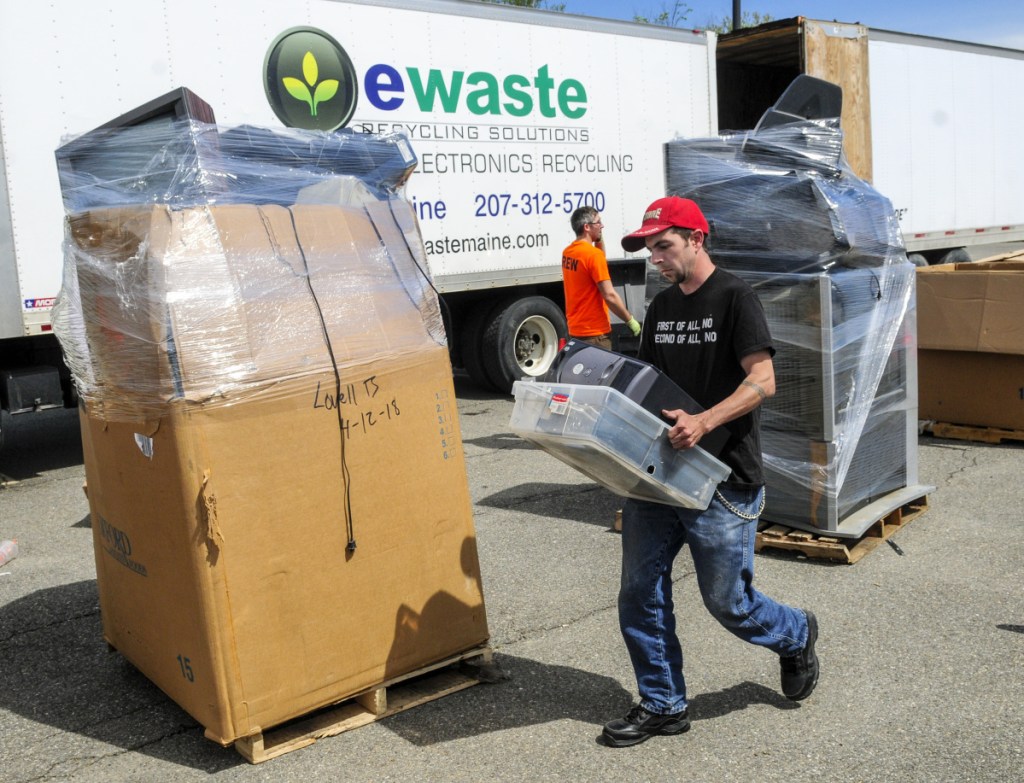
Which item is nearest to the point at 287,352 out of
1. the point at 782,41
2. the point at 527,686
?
the point at 527,686

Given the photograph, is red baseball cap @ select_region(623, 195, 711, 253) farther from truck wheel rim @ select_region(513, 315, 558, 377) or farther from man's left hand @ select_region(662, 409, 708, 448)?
truck wheel rim @ select_region(513, 315, 558, 377)

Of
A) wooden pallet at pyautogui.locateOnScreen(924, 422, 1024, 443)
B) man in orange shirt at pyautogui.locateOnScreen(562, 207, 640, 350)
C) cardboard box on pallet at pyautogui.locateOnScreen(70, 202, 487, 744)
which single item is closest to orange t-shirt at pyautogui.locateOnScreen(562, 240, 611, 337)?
man in orange shirt at pyautogui.locateOnScreen(562, 207, 640, 350)

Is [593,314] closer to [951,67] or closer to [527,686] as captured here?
[527,686]

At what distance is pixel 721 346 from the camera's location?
3.34m

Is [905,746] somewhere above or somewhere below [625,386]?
below

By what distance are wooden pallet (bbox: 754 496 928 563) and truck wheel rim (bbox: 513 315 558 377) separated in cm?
534

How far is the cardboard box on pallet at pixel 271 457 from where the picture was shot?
3270 mm

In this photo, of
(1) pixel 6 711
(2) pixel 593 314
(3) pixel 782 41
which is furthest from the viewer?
(3) pixel 782 41

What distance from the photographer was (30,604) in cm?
502

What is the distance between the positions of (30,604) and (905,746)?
4058 mm

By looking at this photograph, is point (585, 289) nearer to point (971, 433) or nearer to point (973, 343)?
point (973, 343)

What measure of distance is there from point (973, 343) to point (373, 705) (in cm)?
577

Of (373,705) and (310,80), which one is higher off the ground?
(310,80)

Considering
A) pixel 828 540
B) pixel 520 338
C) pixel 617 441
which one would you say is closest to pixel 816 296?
pixel 828 540
